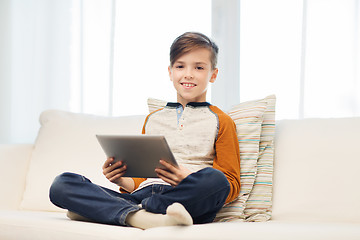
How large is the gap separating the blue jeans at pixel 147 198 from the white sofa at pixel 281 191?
6 cm

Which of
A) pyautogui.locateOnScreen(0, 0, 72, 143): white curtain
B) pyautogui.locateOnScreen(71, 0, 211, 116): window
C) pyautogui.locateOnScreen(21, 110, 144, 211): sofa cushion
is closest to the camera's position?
pyautogui.locateOnScreen(21, 110, 144, 211): sofa cushion

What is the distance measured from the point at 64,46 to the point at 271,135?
1.68 metres

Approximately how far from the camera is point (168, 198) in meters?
1.26

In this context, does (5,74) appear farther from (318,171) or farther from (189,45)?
(318,171)

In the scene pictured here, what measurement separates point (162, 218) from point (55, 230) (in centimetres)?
32

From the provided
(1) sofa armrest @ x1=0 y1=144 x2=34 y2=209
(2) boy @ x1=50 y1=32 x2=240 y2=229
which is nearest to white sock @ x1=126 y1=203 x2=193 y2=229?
(2) boy @ x1=50 y1=32 x2=240 y2=229

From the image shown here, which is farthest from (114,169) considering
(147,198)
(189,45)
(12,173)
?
(12,173)

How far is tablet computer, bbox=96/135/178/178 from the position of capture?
1227 millimetres

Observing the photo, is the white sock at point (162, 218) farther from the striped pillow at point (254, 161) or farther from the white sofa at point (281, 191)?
the striped pillow at point (254, 161)

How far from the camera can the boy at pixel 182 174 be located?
126 centimetres

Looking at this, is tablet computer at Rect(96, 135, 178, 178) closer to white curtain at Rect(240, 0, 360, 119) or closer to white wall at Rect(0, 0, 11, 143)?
white curtain at Rect(240, 0, 360, 119)

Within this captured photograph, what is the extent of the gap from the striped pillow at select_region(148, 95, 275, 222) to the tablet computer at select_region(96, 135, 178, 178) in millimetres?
330

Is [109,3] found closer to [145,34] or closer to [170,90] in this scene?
[145,34]

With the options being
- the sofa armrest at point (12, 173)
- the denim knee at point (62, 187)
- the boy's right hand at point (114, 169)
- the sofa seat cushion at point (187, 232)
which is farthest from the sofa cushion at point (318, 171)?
the sofa armrest at point (12, 173)
